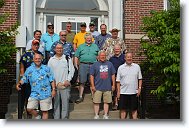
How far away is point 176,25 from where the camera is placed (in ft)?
28.5

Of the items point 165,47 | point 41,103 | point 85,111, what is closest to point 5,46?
point 41,103

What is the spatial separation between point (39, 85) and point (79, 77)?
1.60 meters

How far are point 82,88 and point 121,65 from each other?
121 centimetres

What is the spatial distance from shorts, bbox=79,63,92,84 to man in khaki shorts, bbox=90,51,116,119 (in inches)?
24.6

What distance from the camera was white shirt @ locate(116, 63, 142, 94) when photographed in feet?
26.1

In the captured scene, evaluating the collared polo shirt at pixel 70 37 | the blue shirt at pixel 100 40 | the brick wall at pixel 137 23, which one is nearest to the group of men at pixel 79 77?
the blue shirt at pixel 100 40

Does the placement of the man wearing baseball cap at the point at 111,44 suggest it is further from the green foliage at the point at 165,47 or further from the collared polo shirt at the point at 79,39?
the collared polo shirt at the point at 79,39

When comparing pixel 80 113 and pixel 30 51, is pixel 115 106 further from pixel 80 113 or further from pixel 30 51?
pixel 30 51

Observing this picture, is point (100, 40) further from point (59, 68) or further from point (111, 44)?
point (59, 68)

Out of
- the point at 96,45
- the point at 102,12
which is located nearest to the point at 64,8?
the point at 102,12

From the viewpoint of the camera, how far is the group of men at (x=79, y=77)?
737 centimetres

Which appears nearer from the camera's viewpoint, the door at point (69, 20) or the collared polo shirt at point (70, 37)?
the collared polo shirt at point (70, 37)

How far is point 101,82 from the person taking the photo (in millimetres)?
8016

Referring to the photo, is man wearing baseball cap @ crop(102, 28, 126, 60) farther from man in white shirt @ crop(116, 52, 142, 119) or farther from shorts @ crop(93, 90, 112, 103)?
shorts @ crop(93, 90, 112, 103)
